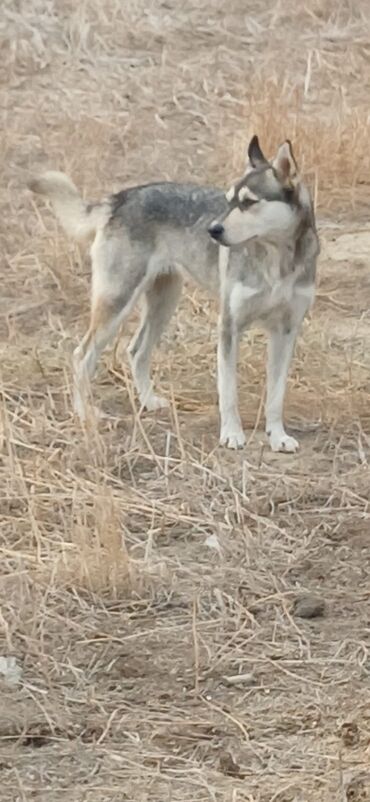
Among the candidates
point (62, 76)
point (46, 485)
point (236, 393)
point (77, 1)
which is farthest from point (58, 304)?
point (77, 1)

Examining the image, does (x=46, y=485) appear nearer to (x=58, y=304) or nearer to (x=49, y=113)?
(x=58, y=304)

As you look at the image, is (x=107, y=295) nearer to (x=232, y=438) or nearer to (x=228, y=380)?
(x=228, y=380)

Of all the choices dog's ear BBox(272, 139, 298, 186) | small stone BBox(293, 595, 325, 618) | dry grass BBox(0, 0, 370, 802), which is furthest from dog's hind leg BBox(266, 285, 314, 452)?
small stone BBox(293, 595, 325, 618)

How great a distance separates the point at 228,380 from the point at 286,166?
3.15ft

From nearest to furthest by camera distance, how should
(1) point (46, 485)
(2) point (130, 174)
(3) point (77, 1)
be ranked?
(1) point (46, 485), (2) point (130, 174), (3) point (77, 1)

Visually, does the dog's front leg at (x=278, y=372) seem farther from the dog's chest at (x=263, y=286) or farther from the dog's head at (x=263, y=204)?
the dog's head at (x=263, y=204)

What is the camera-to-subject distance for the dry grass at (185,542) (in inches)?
176

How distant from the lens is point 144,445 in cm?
673

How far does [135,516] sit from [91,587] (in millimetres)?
722

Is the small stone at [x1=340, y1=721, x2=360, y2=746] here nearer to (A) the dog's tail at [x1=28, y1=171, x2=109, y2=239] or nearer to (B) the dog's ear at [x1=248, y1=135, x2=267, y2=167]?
(B) the dog's ear at [x1=248, y1=135, x2=267, y2=167]

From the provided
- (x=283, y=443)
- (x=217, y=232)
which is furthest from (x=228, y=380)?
(x=217, y=232)

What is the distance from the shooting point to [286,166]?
6.62 meters

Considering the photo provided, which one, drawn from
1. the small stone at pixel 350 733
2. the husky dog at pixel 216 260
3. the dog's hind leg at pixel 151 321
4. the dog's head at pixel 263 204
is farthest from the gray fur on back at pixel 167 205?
the small stone at pixel 350 733

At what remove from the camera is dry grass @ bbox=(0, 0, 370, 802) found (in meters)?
4.48
